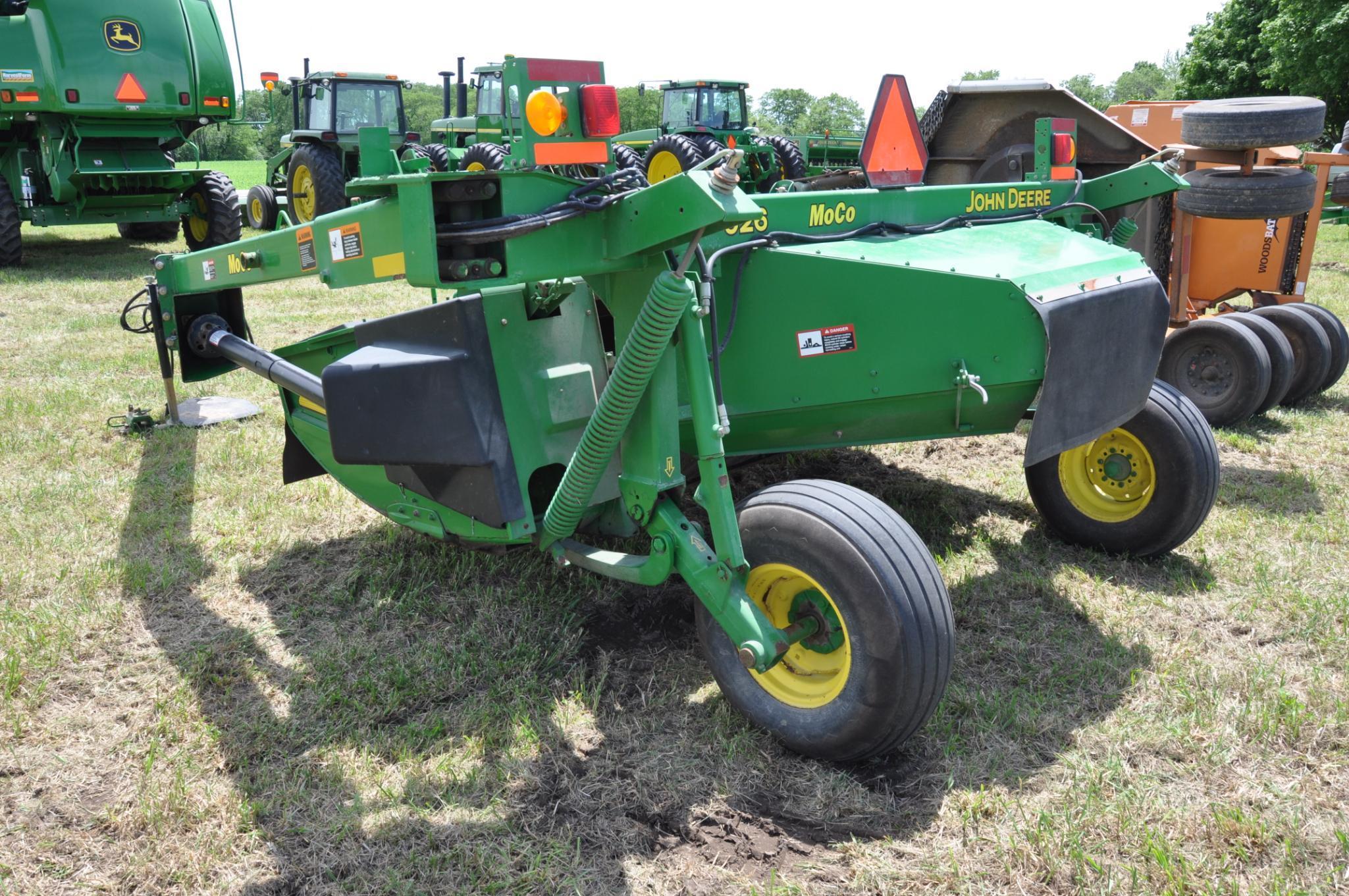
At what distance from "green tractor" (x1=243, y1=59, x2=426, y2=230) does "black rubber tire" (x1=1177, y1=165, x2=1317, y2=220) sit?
11.1 meters

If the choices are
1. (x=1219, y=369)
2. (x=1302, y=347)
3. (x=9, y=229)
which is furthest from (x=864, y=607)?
(x=9, y=229)

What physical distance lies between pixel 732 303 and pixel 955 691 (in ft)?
4.46

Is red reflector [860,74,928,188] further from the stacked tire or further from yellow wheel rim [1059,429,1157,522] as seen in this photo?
the stacked tire

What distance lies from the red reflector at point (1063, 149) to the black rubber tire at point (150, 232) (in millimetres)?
13166

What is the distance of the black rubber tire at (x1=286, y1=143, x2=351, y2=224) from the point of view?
1399 centimetres

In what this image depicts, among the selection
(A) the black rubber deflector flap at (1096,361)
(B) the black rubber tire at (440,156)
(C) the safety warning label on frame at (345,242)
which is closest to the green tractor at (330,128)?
Result: (B) the black rubber tire at (440,156)

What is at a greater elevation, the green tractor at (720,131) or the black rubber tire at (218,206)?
the green tractor at (720,131)

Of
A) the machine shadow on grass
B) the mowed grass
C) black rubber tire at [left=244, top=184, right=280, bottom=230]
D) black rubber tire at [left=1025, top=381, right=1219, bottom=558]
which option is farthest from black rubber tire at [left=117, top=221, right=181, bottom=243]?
black rubber tire at [left=1025, top=381, right=1219, bottom=558]

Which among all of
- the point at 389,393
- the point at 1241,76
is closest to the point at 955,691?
the point at 389,393

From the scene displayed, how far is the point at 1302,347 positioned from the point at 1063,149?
2.68m

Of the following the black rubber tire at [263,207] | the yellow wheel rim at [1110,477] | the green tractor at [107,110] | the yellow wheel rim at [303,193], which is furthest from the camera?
the black rubber tire at [263,207]

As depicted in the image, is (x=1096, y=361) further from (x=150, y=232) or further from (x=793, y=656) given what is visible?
(x=150, y=232)

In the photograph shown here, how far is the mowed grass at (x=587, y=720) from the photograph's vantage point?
2.43 metres

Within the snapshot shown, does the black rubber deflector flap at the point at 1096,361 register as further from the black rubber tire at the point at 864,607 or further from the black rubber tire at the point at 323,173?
the black rubber tire at the point at 323,173
